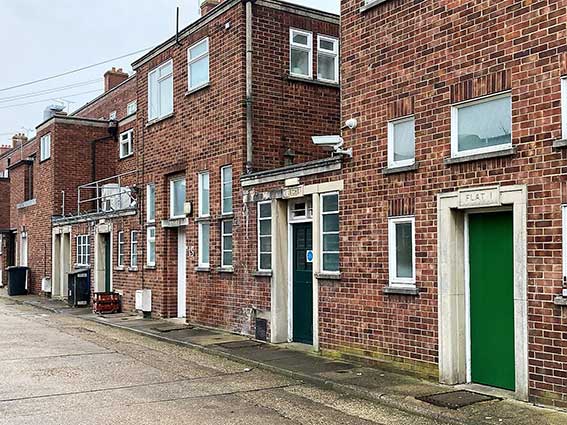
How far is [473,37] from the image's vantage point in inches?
372

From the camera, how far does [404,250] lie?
34.7ft

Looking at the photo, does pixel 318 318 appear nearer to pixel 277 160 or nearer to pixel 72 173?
pixel 277 160

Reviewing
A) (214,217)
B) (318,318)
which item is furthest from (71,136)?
(318,318)

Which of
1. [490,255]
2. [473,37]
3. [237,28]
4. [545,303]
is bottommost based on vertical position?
[545,303]

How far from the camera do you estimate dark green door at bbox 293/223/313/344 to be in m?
13.5

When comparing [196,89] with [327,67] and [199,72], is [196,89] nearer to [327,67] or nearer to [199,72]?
[199,72]

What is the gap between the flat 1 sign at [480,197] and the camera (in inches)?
352

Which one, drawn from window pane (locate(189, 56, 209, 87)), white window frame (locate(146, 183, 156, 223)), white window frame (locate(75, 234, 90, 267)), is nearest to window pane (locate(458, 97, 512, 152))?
window pane (locate(189, 56, 209, 87))

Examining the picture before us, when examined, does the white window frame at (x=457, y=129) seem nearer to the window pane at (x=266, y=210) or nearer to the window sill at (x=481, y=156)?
the window sill at (x=481, y=156)

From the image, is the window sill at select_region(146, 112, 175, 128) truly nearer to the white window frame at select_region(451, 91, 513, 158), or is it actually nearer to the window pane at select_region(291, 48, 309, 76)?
the window pane at select_region(291, 48, 309, 76)

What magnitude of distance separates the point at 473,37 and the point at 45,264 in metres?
23.8

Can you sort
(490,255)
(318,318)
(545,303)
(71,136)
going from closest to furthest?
(545,303), (490,255), (318,318), (71,136)

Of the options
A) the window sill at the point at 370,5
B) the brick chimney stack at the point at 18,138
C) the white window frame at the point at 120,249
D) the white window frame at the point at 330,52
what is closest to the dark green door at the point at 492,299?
the window sill at the point at 370,5

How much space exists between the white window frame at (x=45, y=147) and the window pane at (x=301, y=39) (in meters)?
16.0
